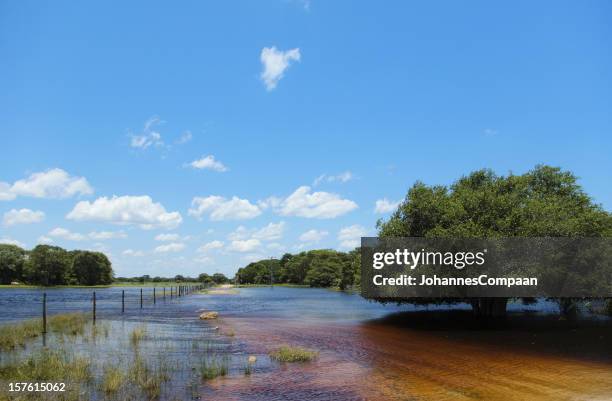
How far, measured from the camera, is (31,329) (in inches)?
1244

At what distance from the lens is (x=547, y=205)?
1495 inches

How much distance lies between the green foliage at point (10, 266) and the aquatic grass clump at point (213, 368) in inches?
6700

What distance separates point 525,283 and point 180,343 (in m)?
24.9

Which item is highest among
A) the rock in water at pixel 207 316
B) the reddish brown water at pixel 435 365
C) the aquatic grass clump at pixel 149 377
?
the aquatic grass clump at pixel 149 377

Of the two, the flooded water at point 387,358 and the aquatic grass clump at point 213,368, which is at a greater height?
the aquatic grass clump at point 213,368

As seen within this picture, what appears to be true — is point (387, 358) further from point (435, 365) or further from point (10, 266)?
point (10, 266)

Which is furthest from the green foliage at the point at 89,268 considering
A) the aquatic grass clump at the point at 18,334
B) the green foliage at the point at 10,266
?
the aquatic grass clump at the point at 18,334

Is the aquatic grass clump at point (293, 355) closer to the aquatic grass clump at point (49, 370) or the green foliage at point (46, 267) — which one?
the aquatic grass clump at point (49, 370)

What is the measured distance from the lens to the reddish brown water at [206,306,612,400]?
55.3ft

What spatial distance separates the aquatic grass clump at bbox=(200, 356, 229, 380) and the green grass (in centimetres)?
1170

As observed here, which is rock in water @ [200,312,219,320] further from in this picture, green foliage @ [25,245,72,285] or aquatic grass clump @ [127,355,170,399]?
green foliage @ [25,245,72,285]

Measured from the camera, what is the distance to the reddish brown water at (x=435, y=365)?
55.3 ft

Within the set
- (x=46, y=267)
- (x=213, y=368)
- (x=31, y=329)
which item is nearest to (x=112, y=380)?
(x=213, y=368)

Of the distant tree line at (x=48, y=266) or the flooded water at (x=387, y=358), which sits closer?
the flooded water at (x=387, y=358)
